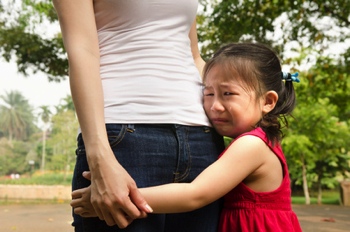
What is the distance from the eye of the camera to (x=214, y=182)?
1.49m

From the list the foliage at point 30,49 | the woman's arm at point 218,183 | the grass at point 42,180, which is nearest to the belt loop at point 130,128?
the woman's arm at point 218,183

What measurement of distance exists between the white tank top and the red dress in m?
0.26

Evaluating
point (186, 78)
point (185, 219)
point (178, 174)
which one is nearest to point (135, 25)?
point (186, 78)

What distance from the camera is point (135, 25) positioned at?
1521 millimetres

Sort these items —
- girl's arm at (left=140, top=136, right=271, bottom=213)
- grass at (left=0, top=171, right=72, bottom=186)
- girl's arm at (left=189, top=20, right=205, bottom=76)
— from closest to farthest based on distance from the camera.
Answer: girl's arm at (left=140, top=136, right=271, bottom=213)
girl's arm at (left=189, top=20, right=205, bottom=76)
grass at (left=0, top=171, right=72, bottom=186)

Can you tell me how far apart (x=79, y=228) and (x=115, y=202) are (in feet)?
0.79

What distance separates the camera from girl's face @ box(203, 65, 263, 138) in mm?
1628

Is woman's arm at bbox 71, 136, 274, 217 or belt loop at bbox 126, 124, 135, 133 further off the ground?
belt loop at bbox 126, 124, 135, 133

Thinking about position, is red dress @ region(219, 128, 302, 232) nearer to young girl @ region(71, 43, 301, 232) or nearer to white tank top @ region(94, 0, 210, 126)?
young girl @ region(71, 43, 301, 232)

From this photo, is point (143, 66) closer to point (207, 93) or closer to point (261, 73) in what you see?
point (207, 93)

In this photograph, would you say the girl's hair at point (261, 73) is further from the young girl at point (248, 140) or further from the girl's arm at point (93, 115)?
the girl's arm at point (93, 115)

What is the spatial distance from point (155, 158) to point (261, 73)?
19.5 inches

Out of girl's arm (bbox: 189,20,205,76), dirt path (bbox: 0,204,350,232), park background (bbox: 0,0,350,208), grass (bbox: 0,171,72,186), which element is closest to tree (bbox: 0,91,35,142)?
grass (bbox: 0,171,72,186)

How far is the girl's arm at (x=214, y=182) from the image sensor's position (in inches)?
55.7
